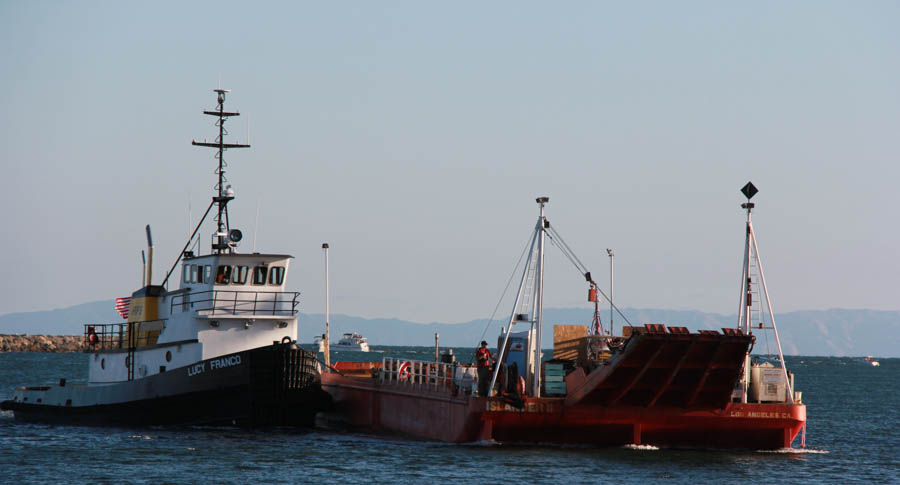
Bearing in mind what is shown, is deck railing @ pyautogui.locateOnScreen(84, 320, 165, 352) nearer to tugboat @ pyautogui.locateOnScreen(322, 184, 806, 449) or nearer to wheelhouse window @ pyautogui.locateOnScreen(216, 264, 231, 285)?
wheelhouse window @ pyautogui.locateOnScreen(216, 264, 231, 285)

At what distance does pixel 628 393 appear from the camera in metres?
28.3

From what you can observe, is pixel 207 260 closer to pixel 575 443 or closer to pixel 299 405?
pixel 299 405

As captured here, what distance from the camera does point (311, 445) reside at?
3209 cm

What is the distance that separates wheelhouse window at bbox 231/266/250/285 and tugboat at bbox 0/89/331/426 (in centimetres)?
3

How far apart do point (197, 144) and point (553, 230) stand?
14.2 metres

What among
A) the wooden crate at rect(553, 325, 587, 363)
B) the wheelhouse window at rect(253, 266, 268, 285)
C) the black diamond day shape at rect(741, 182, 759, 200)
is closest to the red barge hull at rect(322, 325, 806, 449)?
the wooden crate at rect(553, 325, 587, 363)

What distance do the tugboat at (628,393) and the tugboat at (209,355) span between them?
568cm

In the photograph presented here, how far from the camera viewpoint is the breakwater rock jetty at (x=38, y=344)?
157875mm

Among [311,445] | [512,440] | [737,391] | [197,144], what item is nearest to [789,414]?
[737,391]

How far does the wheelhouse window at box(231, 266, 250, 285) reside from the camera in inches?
1412

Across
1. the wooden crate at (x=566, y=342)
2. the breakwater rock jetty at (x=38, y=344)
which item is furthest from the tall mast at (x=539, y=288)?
the breakwater rock jetty at (x=38, y=344)

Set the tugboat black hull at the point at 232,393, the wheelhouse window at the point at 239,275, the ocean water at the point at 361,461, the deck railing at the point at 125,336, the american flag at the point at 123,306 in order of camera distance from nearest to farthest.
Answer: the ocean water at the point at 361,461, the tugboat black hull at the point at 232,393, the wheelhouse window at the point at 239,275, the deck railing at the point at 125,336, the american flag at the point at 123,306

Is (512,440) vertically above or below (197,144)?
below

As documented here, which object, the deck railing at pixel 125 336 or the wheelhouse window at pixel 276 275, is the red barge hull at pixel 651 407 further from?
the deck railing at pixel 125 336
